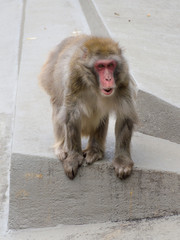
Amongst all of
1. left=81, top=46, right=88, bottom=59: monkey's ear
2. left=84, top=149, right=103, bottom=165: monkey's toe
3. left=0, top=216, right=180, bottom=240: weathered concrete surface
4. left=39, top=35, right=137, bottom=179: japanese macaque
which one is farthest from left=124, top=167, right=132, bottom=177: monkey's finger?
left=81, top=46, right=88, bottom=59: monkey's ear

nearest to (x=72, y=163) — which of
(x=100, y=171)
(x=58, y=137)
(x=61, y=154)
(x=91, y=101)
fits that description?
(x=61, y=154)

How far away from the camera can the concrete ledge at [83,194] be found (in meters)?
3.80

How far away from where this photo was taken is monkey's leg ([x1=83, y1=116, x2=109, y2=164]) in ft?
12.5

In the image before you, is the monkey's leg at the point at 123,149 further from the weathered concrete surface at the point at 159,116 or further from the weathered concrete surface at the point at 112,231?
the weathered concrete surface at the point at 159,116

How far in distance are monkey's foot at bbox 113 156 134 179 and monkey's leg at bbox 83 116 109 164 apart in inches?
6.9

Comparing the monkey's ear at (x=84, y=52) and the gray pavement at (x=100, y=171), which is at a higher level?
the monkey's ear at (x=84, y=52)

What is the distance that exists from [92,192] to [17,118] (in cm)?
115

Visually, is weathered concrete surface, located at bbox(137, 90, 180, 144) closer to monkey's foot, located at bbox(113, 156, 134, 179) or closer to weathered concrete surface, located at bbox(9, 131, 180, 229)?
weathered concrete surface, located at bbox(9, 131, 180, 229)

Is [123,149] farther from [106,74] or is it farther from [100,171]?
[106,74]

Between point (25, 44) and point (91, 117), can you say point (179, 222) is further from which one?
point (25, 44)

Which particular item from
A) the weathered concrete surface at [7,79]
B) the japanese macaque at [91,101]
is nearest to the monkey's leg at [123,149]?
the japanese macaque at [91,101]

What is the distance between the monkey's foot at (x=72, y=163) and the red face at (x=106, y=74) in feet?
1.98


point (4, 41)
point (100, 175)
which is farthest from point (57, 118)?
point (4, 41)

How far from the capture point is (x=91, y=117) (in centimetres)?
381
